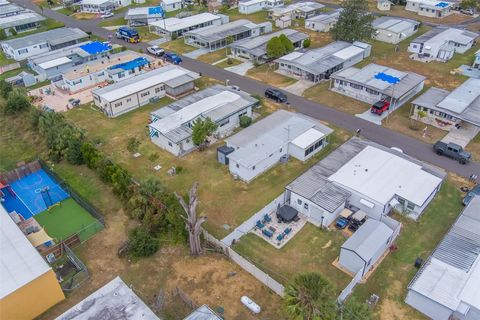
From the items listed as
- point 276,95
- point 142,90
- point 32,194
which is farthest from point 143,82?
point 32,194

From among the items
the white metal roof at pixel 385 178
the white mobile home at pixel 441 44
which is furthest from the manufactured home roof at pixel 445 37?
the white metal roof at pixel 385 178

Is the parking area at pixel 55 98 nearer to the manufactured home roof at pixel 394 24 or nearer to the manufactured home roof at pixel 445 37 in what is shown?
the manufactured home roof at pixel 394 24

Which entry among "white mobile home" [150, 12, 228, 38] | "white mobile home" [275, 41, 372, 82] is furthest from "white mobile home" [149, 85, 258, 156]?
"white mobile home" [150, 12, 228, 38]

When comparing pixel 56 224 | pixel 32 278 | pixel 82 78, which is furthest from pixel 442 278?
pixel 82 78

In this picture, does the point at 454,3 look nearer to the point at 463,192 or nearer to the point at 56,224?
the point at 463,192

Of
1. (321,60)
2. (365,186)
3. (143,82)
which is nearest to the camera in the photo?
(365,186)

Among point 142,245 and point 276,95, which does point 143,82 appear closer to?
point 276,95
